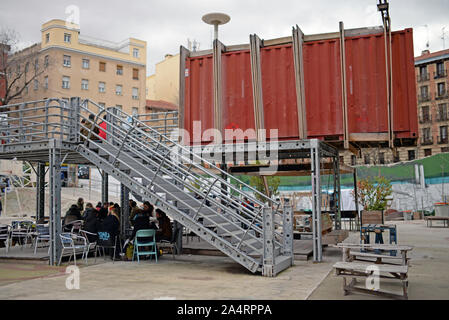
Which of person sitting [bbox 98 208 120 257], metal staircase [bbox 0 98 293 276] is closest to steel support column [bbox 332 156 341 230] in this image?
metal staircase [bbox 0 98 293 276]

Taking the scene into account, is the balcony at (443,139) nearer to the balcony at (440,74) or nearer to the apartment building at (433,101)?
the apartment building at (433,101)

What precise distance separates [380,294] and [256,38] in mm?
7123

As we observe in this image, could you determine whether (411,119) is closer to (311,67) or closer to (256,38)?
(311,67)

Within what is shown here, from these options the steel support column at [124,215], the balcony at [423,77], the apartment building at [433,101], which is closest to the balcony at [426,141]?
the apartment building at [433,101]

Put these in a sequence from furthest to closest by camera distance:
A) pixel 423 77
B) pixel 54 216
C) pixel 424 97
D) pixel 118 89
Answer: pixel 424 97, pixel 423 77, pixel 118 89, pixel 54 216

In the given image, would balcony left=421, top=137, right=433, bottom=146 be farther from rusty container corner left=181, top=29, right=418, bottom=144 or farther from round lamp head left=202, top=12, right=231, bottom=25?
round lamp head left=202, top=12, right=231, bottom=25

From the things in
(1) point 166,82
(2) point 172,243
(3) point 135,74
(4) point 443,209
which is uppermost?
(1) point 166,82

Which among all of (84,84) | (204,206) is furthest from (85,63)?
(204,206)

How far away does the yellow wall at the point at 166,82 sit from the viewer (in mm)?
53938

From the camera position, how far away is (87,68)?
4594 centimetres

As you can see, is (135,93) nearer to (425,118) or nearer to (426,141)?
(425,118)

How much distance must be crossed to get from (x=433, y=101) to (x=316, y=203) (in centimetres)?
4745
